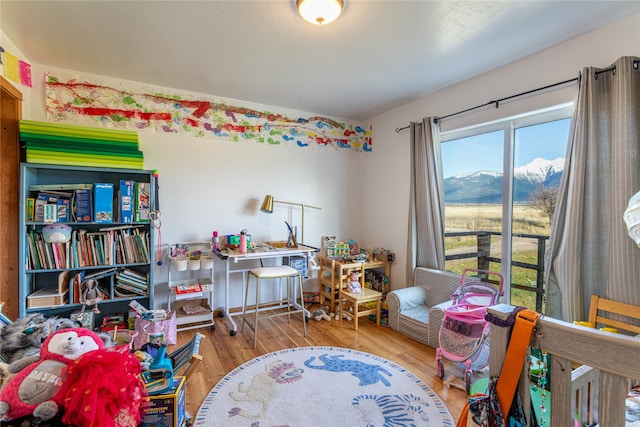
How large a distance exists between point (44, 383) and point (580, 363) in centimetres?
202

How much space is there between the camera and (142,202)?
2.72 meters

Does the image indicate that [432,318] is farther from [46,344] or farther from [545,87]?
[46,344]

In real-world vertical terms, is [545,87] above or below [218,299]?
above

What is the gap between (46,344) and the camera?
4.87 feet

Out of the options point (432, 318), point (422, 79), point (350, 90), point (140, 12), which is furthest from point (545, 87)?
point (140, 12)

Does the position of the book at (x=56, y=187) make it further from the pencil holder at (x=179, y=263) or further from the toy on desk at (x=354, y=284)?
the toy on desk at (x=354, y=284)

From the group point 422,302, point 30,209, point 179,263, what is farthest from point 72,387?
point 422,302

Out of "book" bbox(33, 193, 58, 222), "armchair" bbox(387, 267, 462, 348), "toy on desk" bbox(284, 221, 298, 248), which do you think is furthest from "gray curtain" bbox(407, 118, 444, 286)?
"book" bbox(33, 193, 58, 222)

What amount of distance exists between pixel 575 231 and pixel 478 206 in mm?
A: 959

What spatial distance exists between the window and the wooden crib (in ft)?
5.84

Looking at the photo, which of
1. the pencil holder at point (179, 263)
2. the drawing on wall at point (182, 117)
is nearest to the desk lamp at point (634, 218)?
the drawing on wall at point (182, 117)

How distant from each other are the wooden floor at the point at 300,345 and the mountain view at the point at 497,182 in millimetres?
1508

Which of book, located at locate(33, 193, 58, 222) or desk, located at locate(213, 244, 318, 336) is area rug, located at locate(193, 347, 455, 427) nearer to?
desk, located at locate(213, 244, 318, 336)

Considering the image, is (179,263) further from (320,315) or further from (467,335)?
(467,335)
